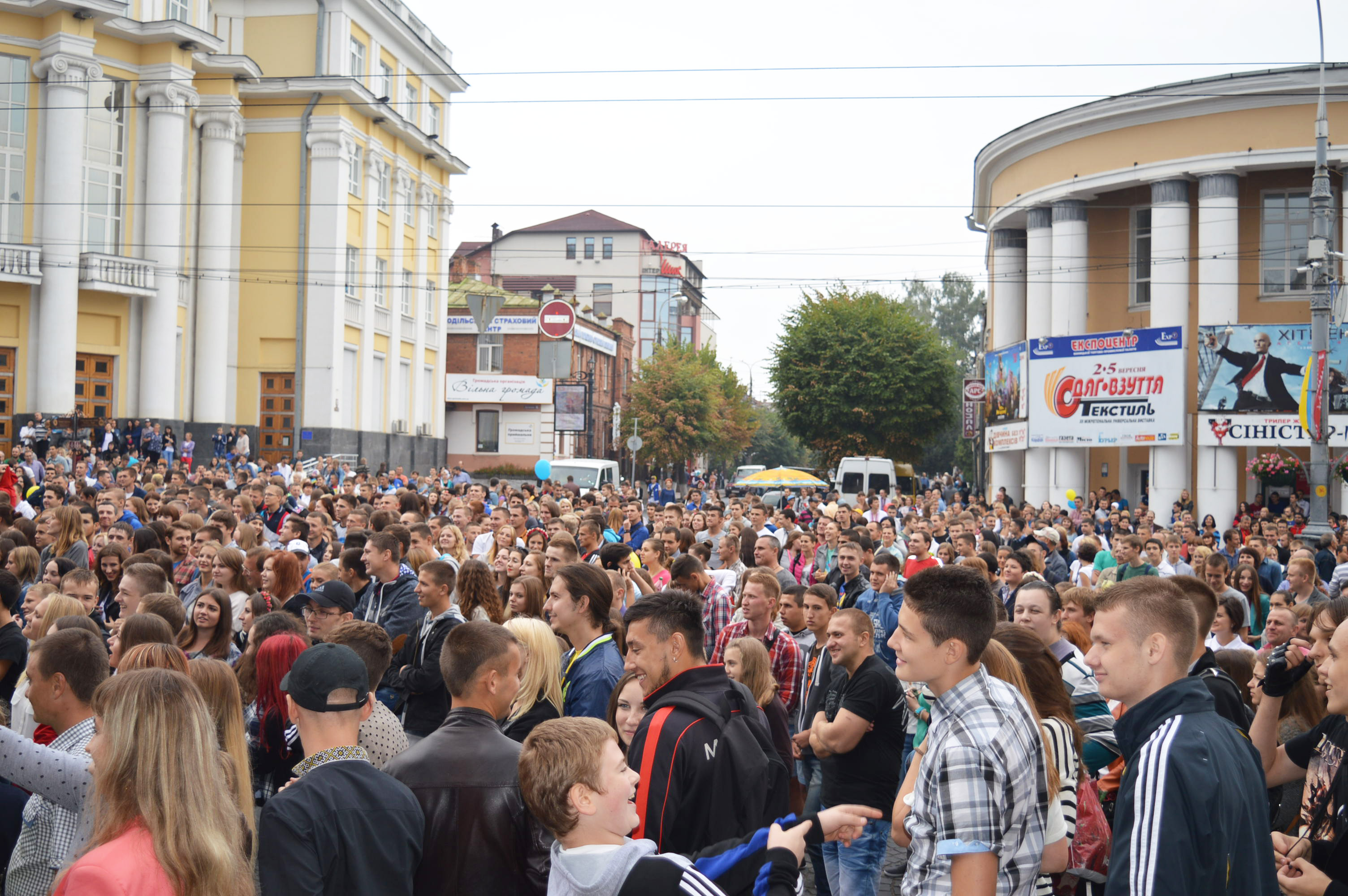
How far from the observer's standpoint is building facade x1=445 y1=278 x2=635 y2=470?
55.7 meters

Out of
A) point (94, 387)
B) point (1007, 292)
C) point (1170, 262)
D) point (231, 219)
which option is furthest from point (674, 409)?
point (94, 387)

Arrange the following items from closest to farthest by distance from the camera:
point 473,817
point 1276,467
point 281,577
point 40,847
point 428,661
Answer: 1. point 473,817
2. point 40,847
3. point 428,661
4. point 281,577
5. point 1276,467

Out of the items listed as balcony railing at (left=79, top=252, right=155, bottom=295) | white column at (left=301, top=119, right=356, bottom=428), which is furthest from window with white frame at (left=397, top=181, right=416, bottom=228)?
balcony railing at (left=79, top=252, right=155, bottom=295)

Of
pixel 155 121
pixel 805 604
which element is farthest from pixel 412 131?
pixel 805 604

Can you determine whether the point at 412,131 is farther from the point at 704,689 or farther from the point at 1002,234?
the point at 704,689

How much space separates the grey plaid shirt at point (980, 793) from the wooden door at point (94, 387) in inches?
1311

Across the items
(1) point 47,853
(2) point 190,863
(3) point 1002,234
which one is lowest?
(1) point 47,853

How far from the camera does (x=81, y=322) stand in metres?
32.5

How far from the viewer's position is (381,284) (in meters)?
44.2

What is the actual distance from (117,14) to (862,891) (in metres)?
33.9

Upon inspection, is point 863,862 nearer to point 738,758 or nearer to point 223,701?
point 738,758

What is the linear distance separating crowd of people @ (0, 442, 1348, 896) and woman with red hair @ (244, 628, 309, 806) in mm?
19

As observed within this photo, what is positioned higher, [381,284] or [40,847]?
[381,284]

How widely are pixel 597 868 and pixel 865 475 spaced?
40374mm
